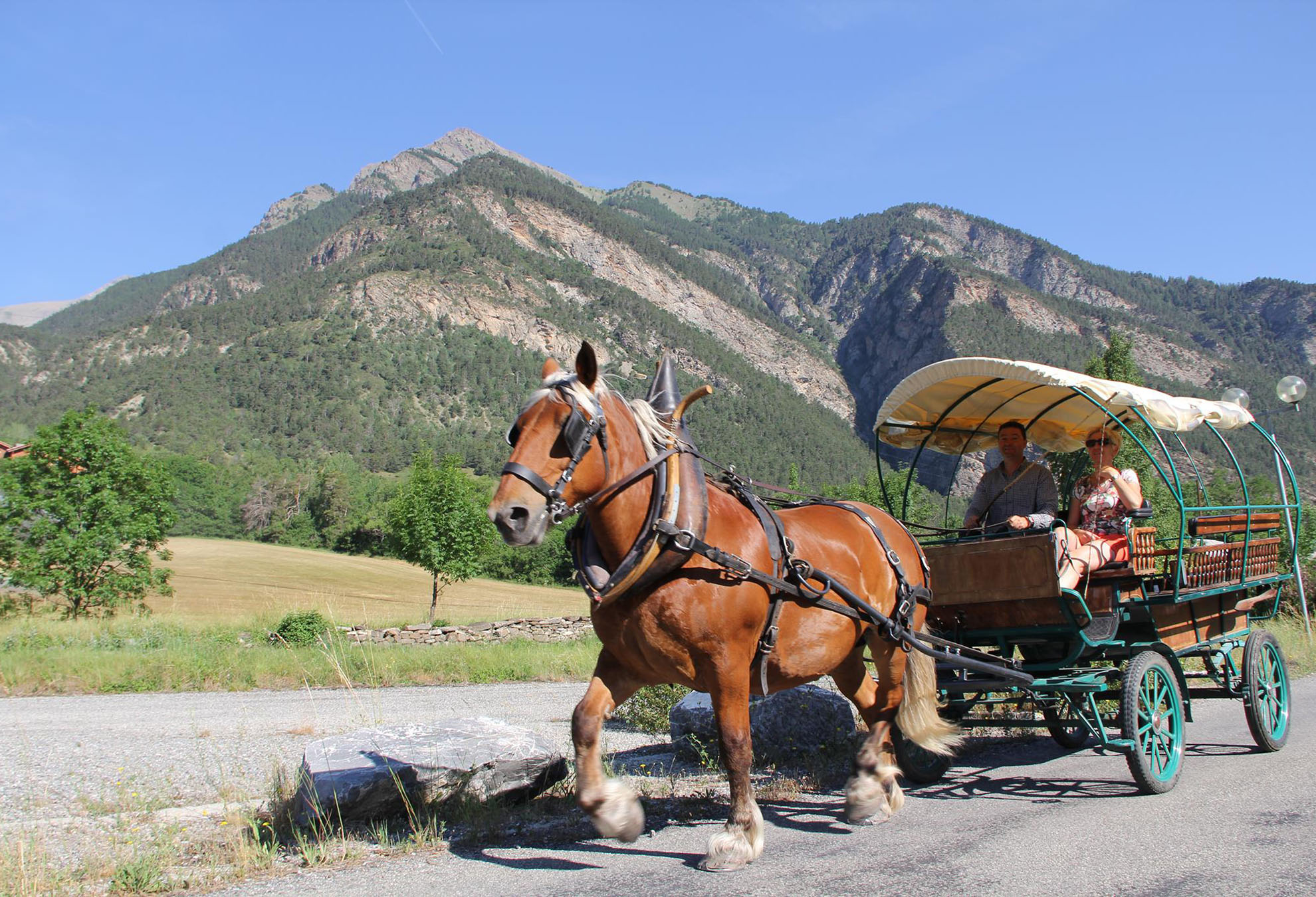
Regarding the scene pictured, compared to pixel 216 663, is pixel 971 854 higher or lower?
higher

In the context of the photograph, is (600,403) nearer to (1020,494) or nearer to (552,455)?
(552,455)

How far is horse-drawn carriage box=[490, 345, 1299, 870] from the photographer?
4.18 meters

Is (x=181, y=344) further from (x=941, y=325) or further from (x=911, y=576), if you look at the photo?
(x=911, y=576)

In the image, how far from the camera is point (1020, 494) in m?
7.00

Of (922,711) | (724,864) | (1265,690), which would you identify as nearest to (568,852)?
(724,864)

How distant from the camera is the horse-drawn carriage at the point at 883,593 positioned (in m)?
4.18

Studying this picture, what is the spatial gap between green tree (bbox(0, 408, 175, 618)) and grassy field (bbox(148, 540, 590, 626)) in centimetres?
760

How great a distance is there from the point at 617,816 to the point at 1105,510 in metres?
4.56

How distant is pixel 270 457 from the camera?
12525 centimetres

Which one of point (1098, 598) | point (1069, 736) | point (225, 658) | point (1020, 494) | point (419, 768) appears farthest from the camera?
point (225, 658)

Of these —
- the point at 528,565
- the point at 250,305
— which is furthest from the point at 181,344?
the point at 528,565

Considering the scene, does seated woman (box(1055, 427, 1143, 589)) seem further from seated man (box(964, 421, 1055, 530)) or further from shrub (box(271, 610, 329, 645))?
shrub (box(271, 610, 329, 645))

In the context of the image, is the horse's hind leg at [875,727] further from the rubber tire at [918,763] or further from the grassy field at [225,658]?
the grassy field at [225,658]

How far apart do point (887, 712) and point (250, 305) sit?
574ft
